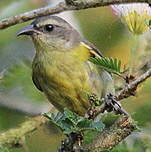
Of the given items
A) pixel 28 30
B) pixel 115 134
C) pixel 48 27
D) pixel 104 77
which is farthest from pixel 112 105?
pixel 48 27

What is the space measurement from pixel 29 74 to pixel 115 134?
121cm

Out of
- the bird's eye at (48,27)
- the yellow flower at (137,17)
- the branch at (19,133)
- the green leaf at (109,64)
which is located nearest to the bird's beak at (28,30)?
the bird's eye at (48,27)

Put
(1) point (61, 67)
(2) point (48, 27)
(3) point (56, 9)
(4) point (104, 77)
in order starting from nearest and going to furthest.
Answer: (3) point (56, 9) < (4) point (104, 77) < (1) point (61, 67) < (2) point (48, 27)

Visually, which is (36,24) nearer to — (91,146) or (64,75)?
(64,75)

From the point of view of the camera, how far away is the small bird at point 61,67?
9.31 feet

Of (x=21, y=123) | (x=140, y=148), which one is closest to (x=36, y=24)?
(x=21, y=123)

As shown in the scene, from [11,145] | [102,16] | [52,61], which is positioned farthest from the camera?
[52,61]

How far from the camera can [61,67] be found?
9.98ft

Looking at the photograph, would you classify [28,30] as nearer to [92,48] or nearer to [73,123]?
[92,48]

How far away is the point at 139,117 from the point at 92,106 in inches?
25.2

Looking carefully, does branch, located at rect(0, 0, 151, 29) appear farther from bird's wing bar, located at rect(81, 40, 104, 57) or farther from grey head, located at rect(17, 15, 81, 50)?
grey head, located at rect(17, 15, 81, 50)

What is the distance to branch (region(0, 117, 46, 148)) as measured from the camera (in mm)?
1997

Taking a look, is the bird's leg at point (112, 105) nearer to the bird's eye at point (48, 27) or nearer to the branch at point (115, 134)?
the branch at point (115, 134)

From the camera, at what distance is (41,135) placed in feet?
7.56
